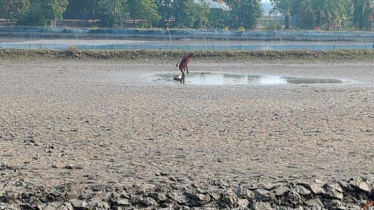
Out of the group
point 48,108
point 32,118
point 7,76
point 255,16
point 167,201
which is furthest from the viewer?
point 255,16

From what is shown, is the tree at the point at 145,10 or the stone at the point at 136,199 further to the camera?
the tree at the point at 145,10

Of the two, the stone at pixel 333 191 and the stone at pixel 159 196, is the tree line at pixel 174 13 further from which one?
the stone at pixel 333 191

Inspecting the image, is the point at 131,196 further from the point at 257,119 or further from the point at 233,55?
the point at 233,55

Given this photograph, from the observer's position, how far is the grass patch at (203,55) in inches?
1423

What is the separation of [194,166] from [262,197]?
1.74 m

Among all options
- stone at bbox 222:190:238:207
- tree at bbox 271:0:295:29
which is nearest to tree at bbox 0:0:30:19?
tree at bbox 271:0:295:29

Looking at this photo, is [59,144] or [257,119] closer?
[59,144]

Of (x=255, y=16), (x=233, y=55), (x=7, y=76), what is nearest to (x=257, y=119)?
(x=7, y=76)

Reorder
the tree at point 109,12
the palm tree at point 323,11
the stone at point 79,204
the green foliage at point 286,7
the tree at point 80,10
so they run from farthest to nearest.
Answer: the green foliage at point 286,7 → the palm tree at point 323,11 → the tree at point 80,10 → the tree at point 109,12 → the stone at point 79,204

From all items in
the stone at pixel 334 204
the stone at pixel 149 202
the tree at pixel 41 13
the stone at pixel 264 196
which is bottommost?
the stone at pixel 334 204

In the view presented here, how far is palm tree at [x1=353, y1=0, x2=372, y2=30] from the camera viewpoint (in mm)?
68188

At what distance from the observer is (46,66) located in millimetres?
31609

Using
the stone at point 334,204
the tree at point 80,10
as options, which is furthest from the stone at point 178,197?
the tree at point 80,10

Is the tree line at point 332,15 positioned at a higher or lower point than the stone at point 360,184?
higher
